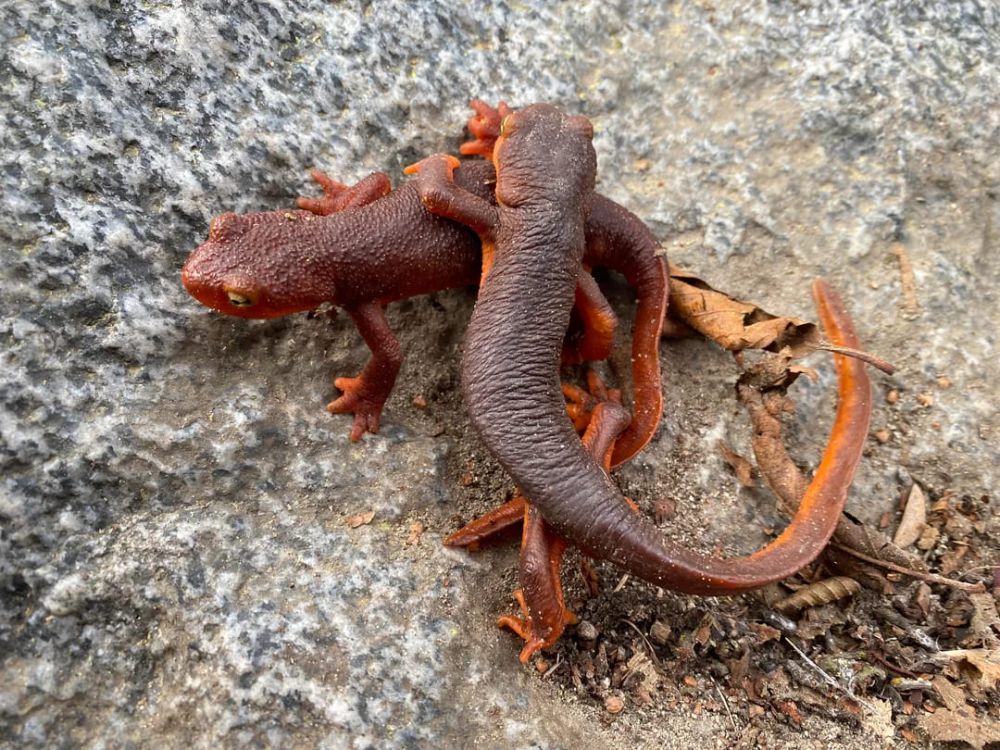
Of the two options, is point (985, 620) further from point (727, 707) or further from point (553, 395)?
point (553, 395)

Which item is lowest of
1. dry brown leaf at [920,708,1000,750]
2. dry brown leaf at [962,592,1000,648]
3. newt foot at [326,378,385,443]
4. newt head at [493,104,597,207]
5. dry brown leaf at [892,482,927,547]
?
dry brown leaf at [920,708,1000,750]

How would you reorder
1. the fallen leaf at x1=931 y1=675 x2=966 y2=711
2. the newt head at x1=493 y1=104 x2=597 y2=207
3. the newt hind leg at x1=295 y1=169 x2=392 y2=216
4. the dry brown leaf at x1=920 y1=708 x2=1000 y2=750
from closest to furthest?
the dry brown leaf at x1=920 y1=708 x2=1000 y2=750, the fallen leaf at x1=931 y1=675 x2=966 y2=711, the newt head at x1=493 y1=104 x2=597 y2=207, the newt hind leg at x1=295 y1=169 x2=392 y2=216

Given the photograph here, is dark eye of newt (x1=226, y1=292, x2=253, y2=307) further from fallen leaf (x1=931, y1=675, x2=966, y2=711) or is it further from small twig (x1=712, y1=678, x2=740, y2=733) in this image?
fallen leaf (x1=931, y1=675, x2=966, y2=711)

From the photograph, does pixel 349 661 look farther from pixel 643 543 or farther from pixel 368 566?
pixel 643 543

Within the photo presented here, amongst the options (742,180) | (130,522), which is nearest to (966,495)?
(742,180)

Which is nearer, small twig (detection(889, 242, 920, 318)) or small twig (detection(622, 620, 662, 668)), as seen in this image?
small twig (detection(622, 620, 662, 668))

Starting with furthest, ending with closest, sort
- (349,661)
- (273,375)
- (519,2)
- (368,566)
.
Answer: (519,2) → (273,375) → (368,566) → (349,661)

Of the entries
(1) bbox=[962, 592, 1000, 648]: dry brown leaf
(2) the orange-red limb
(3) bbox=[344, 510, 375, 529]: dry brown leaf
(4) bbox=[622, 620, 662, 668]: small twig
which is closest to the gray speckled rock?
(3) bbox=[344, 510, 375, 529]: dry brown leaf
